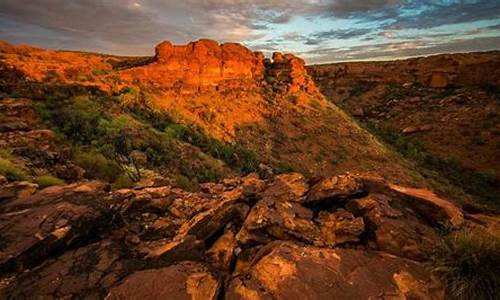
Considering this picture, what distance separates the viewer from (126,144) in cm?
1361

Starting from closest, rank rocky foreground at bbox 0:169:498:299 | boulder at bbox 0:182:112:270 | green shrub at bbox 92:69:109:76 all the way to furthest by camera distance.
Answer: rocky foreground at bbox 0:169:498:299 < boulder at bbox 0:182:112:270 < green shrub at bbox 92:69:109:76

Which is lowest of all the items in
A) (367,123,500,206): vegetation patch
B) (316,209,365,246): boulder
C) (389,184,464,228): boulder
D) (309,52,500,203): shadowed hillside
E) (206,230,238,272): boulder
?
(367,123,500,206): vegetation patch

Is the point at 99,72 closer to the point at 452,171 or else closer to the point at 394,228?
the point at 394,228

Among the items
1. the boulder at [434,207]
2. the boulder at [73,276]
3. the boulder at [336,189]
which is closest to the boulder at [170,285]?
the boulder at [73,276]

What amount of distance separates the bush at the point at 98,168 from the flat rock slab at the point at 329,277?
662 centimetres

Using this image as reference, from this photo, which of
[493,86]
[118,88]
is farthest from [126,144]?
[493,86]

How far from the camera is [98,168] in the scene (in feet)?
30.9

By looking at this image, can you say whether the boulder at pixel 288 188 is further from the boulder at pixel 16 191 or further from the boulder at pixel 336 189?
the boulder at pixel 16 191

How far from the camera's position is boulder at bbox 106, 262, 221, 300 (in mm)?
3437

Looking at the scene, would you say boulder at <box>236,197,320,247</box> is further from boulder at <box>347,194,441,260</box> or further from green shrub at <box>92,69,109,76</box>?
green shrub at <box>92,69,109,76</box>

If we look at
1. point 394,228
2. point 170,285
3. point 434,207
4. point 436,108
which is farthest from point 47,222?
point 436,108

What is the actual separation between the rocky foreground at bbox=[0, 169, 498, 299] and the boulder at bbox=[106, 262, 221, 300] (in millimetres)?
12

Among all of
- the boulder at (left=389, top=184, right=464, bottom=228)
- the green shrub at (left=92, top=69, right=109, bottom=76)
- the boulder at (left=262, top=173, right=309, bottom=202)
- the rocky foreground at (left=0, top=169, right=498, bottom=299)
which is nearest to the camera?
the rocky foreground at (left=0, top=169, right=498, bottom=299)

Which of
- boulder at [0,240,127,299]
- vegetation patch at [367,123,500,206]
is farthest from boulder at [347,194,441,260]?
vegetation patch at [367,123,500,206]
